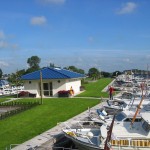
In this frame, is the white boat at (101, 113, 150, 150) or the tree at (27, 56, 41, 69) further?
the tree at (27, 56, 41, 69)

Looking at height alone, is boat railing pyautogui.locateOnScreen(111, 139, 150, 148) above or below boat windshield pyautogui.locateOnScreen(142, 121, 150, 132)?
below

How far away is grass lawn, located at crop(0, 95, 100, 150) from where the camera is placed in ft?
66.0

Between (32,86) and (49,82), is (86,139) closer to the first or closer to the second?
(49,82)

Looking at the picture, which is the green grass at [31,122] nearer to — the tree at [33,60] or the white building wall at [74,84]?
the white building wall at [74,84]

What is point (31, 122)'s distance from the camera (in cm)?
2494

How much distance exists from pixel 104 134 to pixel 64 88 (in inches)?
1190

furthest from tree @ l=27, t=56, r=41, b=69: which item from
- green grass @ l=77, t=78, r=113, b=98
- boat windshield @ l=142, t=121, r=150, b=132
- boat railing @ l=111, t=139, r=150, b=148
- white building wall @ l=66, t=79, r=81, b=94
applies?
boat railing @ l=111, t=139, r=150, b=148

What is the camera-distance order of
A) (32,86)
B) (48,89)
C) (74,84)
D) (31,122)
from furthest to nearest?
(74,84), (48,89), (32,86), (31,122)

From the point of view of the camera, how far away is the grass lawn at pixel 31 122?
2011 cm


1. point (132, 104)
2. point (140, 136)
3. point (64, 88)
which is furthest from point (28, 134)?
point (64, 88)

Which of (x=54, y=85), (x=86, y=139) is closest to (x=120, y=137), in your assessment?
(x=86, y=139)

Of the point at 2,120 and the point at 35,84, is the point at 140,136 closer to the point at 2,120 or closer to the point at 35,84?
the point at 2,120

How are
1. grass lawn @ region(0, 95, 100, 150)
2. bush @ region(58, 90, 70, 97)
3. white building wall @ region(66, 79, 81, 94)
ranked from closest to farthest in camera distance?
grass lawn @ region(0, 95, 100, 150) → bush @ region(58, 90, 70, 97) → white building wall @ region(66, 79, 81, 94)

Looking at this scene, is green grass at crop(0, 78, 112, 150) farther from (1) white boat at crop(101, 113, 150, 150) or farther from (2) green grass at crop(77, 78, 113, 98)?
(2) green grass at crop(77, 78, 113, 98)
